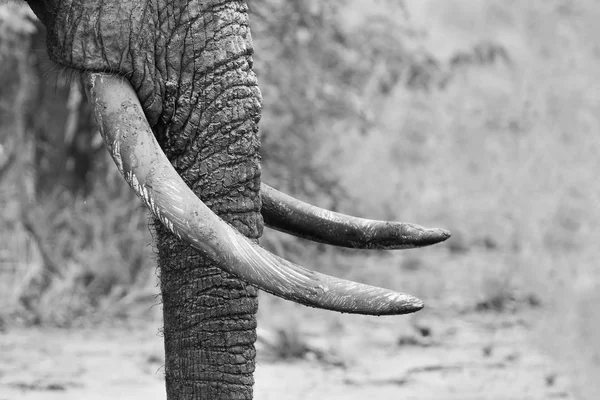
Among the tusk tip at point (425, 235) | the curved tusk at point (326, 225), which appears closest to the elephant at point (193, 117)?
the curved tusk at point (326, 225)

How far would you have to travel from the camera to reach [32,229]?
6.09m

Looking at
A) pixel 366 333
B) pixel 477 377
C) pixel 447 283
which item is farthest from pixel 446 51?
pixel 477 377

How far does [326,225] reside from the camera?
2842 mm

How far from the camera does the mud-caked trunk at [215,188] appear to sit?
248 centimetres

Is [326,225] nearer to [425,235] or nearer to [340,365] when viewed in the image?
[425,235]

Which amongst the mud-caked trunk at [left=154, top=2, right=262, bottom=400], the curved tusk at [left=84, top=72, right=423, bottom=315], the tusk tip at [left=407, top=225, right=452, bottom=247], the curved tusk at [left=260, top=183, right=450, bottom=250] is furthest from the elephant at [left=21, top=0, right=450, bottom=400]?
the tusk tip at [left=407, top=225, right=452, bottom=247]

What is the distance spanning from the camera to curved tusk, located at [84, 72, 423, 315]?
87.7 inches

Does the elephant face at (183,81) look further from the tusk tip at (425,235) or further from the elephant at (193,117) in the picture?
the tusk tip at (425,235)

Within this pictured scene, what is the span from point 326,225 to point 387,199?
537cm

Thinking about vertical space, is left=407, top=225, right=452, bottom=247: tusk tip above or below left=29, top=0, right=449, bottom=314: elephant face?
below

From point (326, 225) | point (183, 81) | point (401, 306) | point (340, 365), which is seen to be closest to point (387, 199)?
point (340, 365)

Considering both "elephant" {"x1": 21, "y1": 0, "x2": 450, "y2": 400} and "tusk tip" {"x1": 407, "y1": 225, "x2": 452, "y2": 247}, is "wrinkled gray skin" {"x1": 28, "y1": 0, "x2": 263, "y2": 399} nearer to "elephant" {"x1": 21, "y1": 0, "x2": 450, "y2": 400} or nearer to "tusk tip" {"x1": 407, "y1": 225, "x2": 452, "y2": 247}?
"elephant" {"x1": 21, "y1": 0, "x2": 450, "y2": 400}

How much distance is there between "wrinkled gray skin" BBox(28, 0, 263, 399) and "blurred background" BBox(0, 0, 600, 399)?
0.35 meters

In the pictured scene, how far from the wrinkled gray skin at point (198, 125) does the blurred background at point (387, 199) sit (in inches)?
13.7
